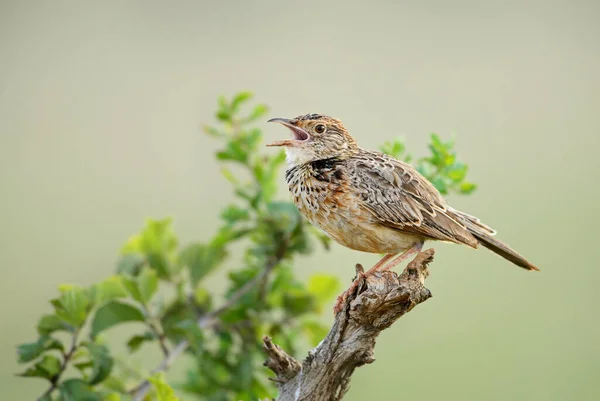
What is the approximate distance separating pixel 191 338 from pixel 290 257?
80 centimetres

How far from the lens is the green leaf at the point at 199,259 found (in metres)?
4.36

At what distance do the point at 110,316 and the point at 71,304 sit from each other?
0.96 ft

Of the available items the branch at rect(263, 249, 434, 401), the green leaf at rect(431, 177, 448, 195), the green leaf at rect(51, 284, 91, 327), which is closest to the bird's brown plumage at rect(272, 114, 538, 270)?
the green leaf at rect(431, 177, 448, 195)

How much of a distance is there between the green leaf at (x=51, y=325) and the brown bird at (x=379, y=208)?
1.28m

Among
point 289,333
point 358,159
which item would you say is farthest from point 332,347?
point 289,333

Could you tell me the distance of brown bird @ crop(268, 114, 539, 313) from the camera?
131 inches

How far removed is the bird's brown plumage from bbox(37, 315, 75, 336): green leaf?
4.21 feet

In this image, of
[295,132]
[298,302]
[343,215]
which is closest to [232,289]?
[298,302]

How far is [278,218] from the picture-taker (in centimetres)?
434

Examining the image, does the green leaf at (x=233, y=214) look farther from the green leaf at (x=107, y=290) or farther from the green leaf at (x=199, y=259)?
the green leaf at (x=107, y=290)

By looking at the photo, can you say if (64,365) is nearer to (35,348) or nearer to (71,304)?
(35,348)

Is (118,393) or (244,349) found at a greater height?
(244,349)

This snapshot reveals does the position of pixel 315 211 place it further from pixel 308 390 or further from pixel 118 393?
pixel 118 393

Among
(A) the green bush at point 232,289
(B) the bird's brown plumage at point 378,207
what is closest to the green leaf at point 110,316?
(A) the green bush at point 232,289
